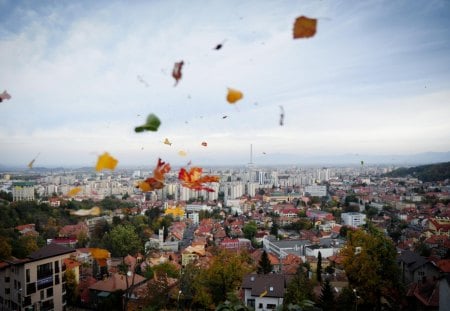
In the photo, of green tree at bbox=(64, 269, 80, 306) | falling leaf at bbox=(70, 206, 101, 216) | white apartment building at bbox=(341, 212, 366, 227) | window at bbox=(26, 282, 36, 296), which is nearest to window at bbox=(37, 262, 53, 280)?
window at bbox=(26, 282, 36, 296)

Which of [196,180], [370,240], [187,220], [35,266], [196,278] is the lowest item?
[187,220]

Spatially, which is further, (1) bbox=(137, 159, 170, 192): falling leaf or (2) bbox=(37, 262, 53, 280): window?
(2) bbox=(37, 262, 53, 280): window

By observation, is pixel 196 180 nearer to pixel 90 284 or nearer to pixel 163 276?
pixel 163 276

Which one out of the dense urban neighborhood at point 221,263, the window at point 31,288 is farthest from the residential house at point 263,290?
the window at point 31,288

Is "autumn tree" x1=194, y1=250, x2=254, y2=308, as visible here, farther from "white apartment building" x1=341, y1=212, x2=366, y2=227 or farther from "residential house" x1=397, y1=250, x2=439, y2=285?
"white apartment building" x1=341, y1=212, x2=366, y2=227

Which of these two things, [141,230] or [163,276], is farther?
[141,230]

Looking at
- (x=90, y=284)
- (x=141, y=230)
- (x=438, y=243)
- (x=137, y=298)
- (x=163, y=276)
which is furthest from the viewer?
(x=141, y=230)

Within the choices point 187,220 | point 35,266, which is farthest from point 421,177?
point 35,266
